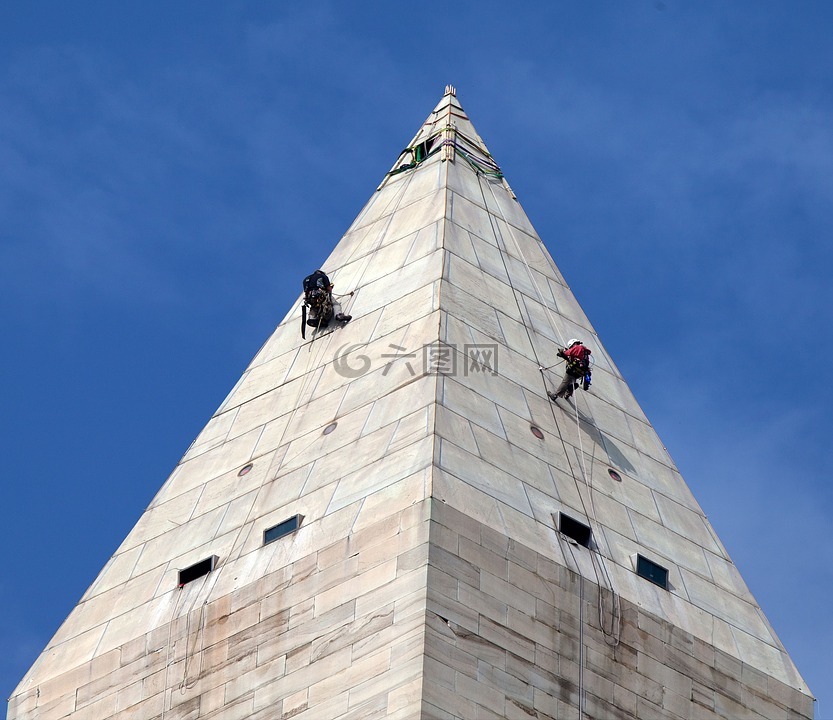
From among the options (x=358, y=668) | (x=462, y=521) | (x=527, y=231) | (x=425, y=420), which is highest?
(x=527, y=231)

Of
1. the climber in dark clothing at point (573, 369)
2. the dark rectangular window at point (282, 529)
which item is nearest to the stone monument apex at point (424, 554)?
the dark rectangular window at point (282, 529)

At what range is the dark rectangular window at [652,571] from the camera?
54.9 metres

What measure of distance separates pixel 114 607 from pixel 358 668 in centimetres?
830

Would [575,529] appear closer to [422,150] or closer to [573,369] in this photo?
[573,369]

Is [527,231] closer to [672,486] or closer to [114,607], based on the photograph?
[672,486]

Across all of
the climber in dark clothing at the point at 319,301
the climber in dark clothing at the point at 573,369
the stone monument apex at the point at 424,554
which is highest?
the climber in dark clothing at the point at 319,301

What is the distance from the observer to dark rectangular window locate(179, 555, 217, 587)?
54844mm

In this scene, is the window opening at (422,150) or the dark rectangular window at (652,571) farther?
the window opening at (422,150)

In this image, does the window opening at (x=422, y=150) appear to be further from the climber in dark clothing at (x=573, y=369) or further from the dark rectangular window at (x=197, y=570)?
the dark rectangular window at (x=197, y=570)

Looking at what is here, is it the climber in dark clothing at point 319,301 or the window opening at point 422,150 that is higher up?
the window opening at point 422,150

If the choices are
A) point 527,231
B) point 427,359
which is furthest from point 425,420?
point 527,231

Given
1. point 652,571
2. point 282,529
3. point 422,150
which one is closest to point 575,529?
point 652,571

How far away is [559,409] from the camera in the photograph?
58.9 metres

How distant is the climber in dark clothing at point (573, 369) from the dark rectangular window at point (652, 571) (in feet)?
16.2
